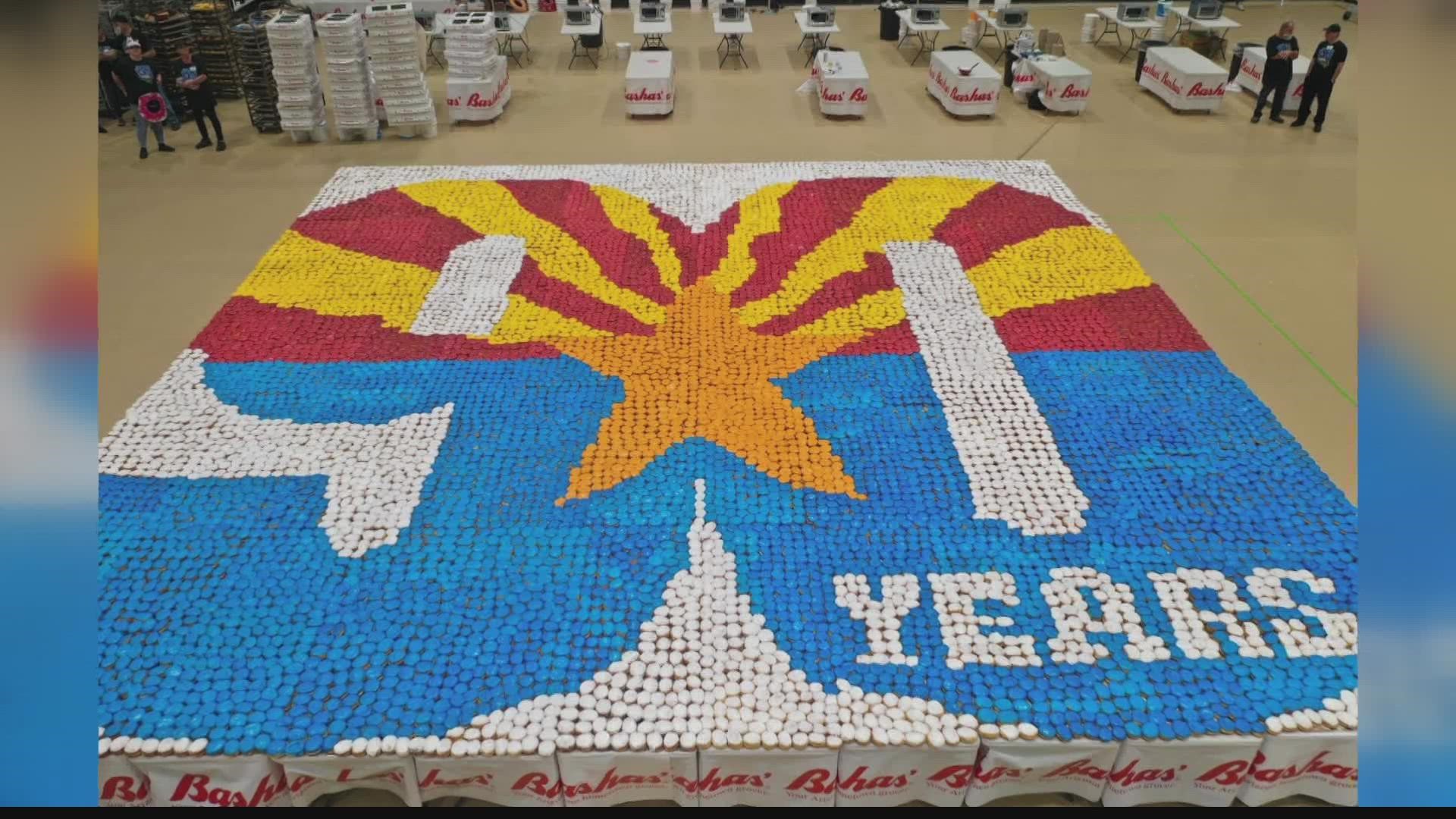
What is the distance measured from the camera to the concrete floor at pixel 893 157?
6.86 meters

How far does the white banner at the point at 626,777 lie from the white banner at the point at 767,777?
0.06m

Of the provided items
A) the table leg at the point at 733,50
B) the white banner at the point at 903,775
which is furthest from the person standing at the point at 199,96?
the white banner at the point at 903,775

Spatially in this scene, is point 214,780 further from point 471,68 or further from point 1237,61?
point 1237,61

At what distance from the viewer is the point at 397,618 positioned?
4.45m

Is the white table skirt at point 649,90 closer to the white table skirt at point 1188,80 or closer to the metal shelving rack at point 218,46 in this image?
the metal shelving rack at point 218,46

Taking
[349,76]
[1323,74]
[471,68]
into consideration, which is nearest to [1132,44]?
[1323,74]

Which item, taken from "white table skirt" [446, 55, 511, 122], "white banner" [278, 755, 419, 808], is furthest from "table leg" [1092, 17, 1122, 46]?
"white banner" [278, 755, 419, 808]

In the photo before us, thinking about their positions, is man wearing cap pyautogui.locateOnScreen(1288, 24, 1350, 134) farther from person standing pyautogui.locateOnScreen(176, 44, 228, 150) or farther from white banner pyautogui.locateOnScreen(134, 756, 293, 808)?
person standing pyautogui.locateOnScreen(176, 44, 228, 150)

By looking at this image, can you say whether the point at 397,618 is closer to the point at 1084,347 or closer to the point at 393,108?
the point at 1084,347

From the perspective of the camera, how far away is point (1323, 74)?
10.4 metres

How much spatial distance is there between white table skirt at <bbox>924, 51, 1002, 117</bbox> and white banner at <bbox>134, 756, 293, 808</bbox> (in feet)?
33.4

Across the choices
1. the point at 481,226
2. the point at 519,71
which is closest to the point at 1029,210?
the point at 481,226
